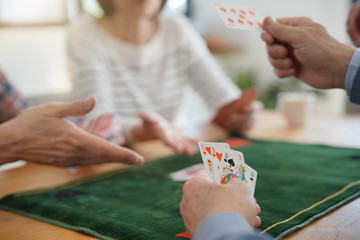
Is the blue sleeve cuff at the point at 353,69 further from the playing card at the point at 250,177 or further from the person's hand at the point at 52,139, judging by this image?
the person's hand at the point at 52,139

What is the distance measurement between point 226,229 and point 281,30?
27.5 inches

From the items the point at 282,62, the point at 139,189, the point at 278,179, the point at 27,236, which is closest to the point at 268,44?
the point at 282,62

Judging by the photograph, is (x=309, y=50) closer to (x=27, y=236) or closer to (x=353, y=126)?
(x=27, y=236)

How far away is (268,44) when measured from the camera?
117 cm

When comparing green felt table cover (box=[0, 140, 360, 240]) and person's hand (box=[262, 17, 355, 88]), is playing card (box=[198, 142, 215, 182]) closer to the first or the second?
green felt table cover (box=[0, 140, 360, 240])

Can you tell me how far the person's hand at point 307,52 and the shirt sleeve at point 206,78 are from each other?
Answer: 795 millimetres

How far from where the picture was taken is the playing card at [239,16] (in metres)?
1.03

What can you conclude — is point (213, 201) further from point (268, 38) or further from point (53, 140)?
point (268, 38)

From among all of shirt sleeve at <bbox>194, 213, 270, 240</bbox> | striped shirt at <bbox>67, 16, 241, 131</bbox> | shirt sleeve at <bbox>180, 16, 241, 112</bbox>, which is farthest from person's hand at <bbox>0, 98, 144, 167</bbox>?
shirt sleeve at <bbox>180, 16, 241, 112</bbox>

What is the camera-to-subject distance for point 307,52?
1.07 meters

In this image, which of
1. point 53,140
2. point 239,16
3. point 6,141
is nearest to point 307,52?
point 239,16

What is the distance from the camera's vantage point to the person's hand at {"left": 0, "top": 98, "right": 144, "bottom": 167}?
3.25 feet

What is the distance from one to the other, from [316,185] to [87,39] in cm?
130

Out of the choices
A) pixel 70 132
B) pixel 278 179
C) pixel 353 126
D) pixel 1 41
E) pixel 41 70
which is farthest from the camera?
pixel 41 70
